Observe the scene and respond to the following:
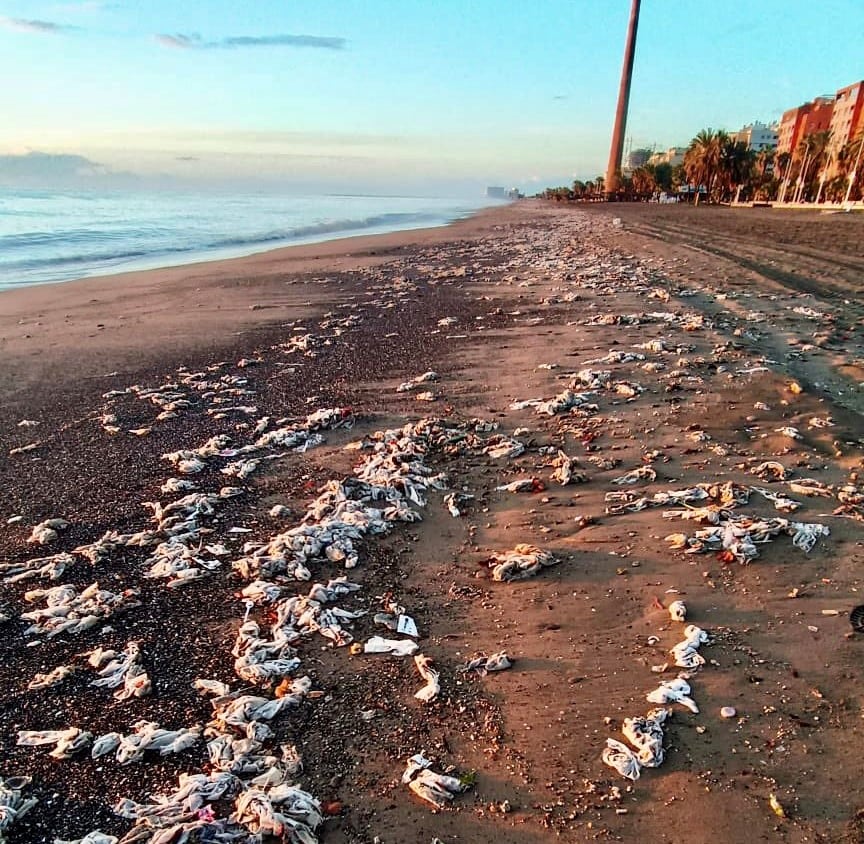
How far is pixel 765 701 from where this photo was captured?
3.09 metres

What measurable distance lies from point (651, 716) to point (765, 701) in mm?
607

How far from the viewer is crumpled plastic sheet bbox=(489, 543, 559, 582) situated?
4312mm

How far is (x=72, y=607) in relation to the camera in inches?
165

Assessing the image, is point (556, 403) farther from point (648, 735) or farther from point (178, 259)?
point (178, 259)

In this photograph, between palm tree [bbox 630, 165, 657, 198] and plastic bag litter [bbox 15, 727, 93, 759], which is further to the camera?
palm tree [bbox 630, 165, 657, 198]

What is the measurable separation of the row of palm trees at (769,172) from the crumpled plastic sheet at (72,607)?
65.5 metres

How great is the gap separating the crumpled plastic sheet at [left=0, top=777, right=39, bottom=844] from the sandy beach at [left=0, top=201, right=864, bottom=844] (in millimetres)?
34

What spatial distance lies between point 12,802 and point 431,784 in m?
1.93

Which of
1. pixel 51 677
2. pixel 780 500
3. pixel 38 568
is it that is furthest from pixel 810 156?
pixel 51 677

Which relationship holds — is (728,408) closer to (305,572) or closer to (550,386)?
(550,386)

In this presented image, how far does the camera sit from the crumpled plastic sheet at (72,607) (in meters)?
4.01

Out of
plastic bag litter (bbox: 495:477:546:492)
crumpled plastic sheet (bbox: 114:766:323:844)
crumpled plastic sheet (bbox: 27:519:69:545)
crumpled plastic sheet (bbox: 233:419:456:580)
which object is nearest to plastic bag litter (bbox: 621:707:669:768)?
crumpled plastic sheet (bbox: 114:766:323:844)

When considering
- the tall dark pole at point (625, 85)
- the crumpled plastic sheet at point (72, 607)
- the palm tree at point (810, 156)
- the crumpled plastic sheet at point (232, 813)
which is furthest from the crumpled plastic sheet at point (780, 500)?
the tall dark pole at point (625, 85)

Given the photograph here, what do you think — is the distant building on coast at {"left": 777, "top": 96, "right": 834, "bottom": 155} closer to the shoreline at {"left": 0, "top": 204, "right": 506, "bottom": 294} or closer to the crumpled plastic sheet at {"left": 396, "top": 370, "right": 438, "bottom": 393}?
the shoreline at {"left": 0, "top": 204, "right": 506, "bottom": 294}
